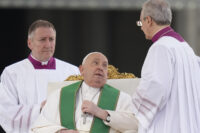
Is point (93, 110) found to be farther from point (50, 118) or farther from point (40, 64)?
point (40, 64)

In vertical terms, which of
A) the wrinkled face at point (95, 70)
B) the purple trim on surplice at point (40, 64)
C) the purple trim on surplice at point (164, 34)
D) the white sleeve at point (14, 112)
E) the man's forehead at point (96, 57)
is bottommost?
the white sleeve at point (14, 112)

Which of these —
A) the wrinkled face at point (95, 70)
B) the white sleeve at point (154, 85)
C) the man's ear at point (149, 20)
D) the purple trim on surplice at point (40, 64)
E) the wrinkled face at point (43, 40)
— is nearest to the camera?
the white sleeve at point (154, 85)

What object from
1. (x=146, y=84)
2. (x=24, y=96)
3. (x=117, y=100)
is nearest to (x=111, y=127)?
(x=117, y=100)

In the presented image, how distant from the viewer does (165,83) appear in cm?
522

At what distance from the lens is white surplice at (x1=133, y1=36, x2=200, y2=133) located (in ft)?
17.2

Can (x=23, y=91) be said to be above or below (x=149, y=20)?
below

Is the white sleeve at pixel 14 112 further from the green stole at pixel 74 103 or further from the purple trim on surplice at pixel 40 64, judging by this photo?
the green stole at pixel 74 103

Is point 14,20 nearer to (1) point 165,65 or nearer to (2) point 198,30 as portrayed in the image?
(2) point 198,30

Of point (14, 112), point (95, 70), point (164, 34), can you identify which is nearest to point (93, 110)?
point (95, 70)

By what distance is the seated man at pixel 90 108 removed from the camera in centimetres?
567

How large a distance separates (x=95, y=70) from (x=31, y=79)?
1.23m

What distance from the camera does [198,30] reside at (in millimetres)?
12211

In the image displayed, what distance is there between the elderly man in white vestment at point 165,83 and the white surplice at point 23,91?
1462 millimetres

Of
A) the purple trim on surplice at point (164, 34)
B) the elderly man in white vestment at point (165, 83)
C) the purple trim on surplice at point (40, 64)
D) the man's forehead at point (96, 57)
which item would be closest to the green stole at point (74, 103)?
the man's forehead at point (96, 57)
